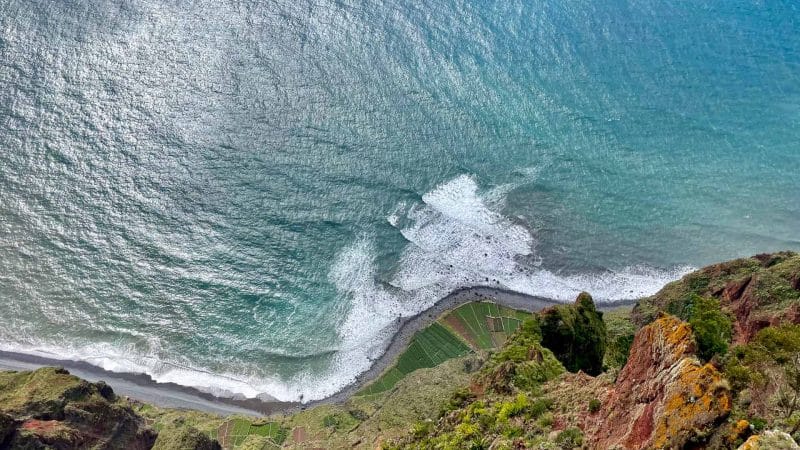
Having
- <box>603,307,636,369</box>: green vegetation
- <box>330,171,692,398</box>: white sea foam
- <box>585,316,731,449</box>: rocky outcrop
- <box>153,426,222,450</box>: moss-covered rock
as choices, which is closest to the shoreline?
<box>330,171,692,398</box>: white sea foam

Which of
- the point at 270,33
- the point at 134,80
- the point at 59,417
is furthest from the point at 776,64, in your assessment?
the point at 59,417

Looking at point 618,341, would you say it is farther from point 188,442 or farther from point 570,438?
point 188,442

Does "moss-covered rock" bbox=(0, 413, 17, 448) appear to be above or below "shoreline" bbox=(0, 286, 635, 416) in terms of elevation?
below

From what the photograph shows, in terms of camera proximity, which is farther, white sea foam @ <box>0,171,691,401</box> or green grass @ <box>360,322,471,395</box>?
white sea foam @ <box>0,171,691,401</box>

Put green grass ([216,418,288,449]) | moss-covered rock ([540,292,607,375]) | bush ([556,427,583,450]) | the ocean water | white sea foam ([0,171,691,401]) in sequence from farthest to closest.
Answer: the ocean water → white sea foam ([0,171,691,401]) → green grass ([216,418,288,449]) → moss-covered rock ([540,292,607,375]) → bush ([556,427,583,450])

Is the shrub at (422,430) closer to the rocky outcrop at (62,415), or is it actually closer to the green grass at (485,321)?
the green grass at (485,321)

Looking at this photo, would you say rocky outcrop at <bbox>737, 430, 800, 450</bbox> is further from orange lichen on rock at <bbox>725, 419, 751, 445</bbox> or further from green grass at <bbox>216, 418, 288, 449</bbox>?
green grass at <bbox>216, 418, 288, 449</bbox>

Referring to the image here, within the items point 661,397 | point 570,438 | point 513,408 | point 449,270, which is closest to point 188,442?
point 513,408

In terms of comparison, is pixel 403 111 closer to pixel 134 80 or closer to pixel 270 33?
pixel 270 33
